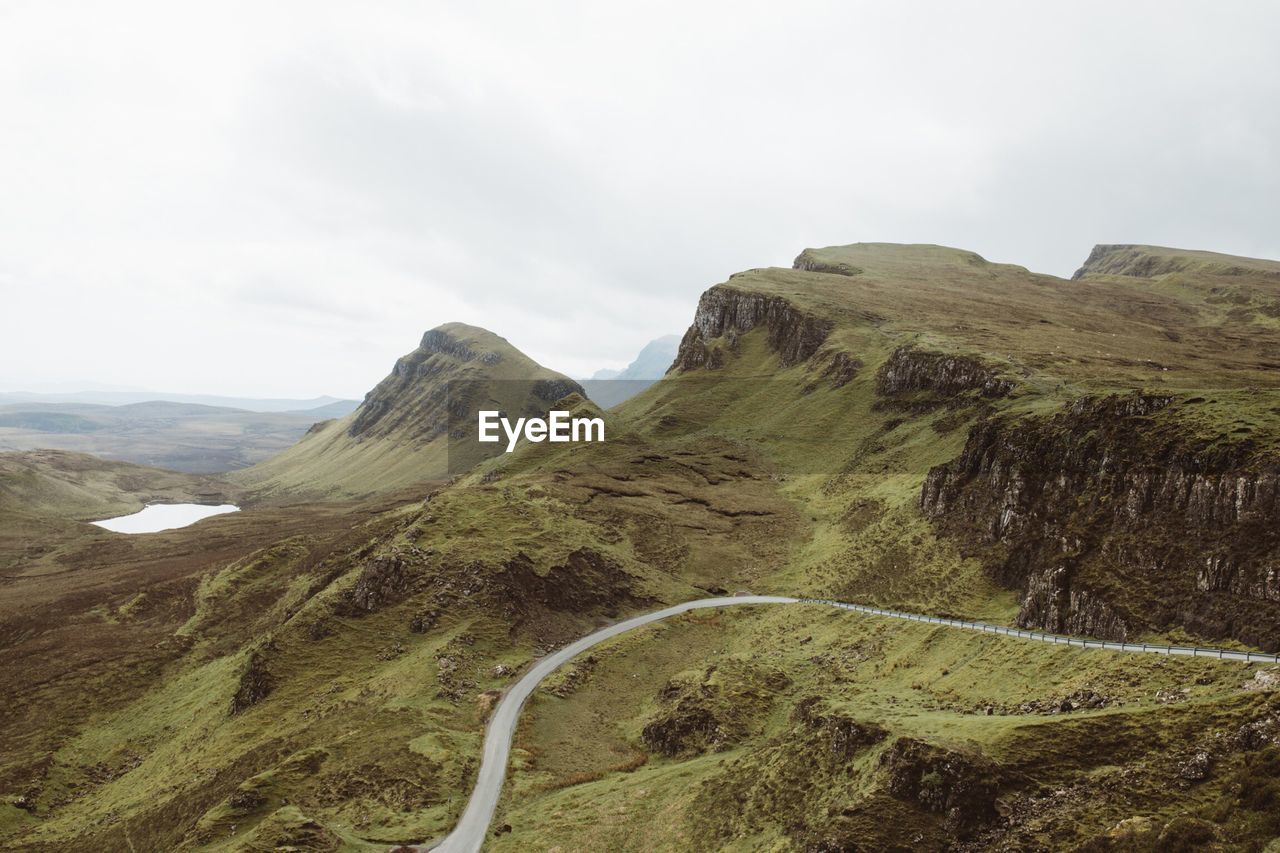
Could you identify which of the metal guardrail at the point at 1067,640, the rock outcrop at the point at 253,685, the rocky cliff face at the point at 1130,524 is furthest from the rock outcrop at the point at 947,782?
the rock outcrop at the point at 253,685

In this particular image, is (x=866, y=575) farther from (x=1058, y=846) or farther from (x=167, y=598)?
(x=167, y=598)

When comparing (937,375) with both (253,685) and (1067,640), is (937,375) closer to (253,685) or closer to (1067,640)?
(1067,640)

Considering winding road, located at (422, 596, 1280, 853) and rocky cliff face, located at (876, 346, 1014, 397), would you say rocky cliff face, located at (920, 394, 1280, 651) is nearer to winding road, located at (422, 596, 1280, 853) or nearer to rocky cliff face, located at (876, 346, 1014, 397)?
winding road, located at (422, 596, 1280, 853)


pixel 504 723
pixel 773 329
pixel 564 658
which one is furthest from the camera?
pixel 773 329

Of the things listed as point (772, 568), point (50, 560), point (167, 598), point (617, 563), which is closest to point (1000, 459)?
point (772, 568)

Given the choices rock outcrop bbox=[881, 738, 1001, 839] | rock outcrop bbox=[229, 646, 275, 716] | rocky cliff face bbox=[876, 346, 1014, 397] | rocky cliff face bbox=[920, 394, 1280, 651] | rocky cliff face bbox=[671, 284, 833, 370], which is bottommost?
rock outcrop bbox=[229, 646, 275, 716]

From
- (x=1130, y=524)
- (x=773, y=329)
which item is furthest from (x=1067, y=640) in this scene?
(x=773, y=329)

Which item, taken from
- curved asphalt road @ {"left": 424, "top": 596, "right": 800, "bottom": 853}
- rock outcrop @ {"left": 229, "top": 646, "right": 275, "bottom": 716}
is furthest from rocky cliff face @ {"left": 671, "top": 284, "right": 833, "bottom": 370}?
rock outcrop @ {"left": 229, "top": 646, "right": 275, "bottom": 716}
